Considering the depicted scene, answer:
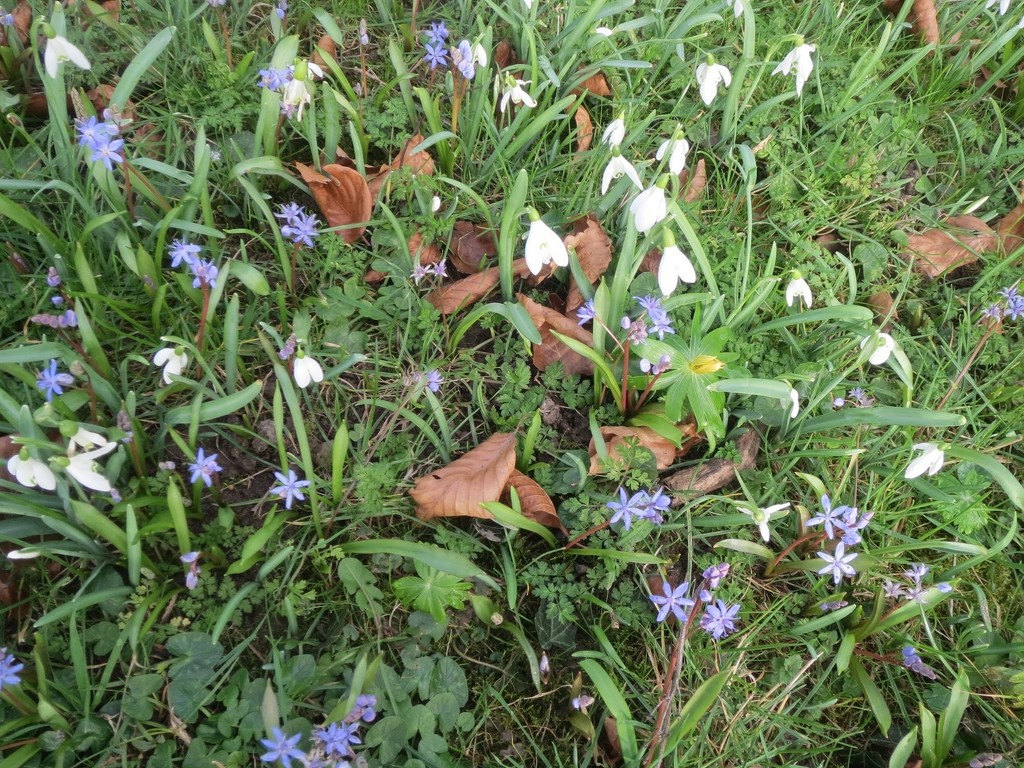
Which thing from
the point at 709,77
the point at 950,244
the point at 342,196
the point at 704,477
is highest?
the point at 709,77

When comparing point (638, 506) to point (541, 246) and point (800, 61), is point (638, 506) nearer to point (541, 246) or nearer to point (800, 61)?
point (541, 246)

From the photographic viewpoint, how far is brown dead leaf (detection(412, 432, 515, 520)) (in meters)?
1.88

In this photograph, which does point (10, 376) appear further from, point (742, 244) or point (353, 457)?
point (742, 244)

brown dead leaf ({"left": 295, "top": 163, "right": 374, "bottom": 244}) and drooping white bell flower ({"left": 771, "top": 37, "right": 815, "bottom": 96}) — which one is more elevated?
drooping white bell flower ({"left": 771, "top": 37, "right": 815, "bottom": 96})

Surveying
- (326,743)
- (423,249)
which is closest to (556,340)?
(423,249)

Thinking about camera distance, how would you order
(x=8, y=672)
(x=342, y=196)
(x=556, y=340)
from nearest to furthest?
1. (x=8, y=672)
2. (x=556, y=340)
3. (x=342, y=196)

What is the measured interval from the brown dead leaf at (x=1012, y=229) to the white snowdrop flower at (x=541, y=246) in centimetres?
185

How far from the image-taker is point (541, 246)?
1.92m

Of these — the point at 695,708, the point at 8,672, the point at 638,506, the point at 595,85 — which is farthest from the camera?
the point at 595,85

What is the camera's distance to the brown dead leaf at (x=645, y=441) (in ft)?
6.59

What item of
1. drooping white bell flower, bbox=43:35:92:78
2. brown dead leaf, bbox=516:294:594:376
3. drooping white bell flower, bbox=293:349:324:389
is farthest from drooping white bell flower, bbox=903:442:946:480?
drooping white bell flower, bbox=43:35:92:78

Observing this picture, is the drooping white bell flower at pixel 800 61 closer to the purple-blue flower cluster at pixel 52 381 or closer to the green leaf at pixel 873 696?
the green leaf at pixel 873 696

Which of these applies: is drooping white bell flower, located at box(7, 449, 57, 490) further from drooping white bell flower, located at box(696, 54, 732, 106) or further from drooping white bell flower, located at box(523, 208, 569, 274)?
drooping white bell flower, located at box(696, 54, 732, 106)

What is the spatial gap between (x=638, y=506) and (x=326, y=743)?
0.88 meters
